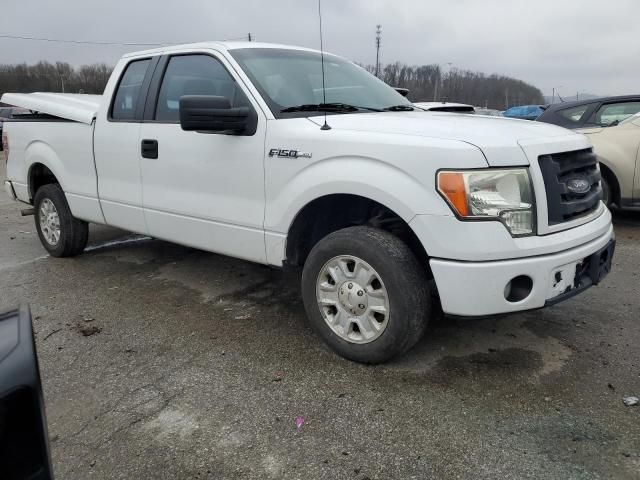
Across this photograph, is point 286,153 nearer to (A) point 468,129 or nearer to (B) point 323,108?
(B) point 323,108

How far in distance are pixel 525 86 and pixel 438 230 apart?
2306 inches

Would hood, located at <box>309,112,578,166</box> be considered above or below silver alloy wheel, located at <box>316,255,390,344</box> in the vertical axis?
above

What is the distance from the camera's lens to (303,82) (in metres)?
3.76

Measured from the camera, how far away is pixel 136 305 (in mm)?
4191

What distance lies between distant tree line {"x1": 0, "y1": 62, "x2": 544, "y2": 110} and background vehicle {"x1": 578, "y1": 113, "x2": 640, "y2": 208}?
9.05ft

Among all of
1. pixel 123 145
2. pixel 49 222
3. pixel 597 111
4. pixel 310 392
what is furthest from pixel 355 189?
pixel 597 111

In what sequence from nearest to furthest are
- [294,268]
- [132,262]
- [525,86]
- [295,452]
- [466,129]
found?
[295,452]
[466,129]
[294,268]
[132,262]
[525,86]

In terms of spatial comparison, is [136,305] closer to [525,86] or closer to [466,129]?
[466,129]

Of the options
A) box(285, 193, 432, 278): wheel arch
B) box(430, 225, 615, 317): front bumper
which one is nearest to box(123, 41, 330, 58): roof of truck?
box(285, 193, 432, 278): wheel arch

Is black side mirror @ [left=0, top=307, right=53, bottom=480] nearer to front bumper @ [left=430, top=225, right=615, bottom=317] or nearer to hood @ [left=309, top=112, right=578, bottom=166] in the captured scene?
front bumper @ [left=430, top=225, right=615, bottom=317]

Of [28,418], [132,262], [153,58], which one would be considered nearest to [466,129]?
[28,418]

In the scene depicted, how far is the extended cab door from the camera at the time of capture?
353 cm

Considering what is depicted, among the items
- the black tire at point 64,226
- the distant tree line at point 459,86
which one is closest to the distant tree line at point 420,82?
the distant tree line at point 459,86

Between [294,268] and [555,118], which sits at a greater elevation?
[555,118]
